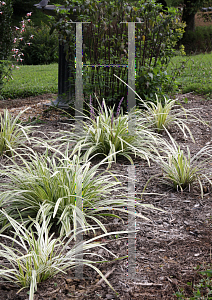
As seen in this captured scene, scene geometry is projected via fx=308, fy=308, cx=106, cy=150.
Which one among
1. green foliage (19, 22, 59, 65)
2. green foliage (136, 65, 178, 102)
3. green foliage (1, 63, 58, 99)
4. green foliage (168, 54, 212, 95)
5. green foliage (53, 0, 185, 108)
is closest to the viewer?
green foliage (53, 0, 185, 108)

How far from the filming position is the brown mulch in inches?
60.8

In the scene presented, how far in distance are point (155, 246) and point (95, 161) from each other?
4.59 feet

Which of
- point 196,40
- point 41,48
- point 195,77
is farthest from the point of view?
point 196,40

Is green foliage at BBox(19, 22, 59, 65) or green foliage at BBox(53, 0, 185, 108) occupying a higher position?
green foliage at BBox(19, 22, 59, 65)

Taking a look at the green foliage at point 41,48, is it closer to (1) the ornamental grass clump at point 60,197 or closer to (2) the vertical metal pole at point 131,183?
(2) the vertical metal pole at point 131,183

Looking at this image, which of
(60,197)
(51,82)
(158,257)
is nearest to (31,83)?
(51,82)

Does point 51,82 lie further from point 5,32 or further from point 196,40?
point 196,40

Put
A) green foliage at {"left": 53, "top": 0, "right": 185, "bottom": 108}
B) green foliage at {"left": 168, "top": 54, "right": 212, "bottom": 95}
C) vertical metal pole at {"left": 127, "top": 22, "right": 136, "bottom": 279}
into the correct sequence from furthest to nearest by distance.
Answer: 1. green foliage at {"left": 168, "top": 54, "right": 212, "bottom": 95}
2. green foliage at {"left": 53, "top": 0, "right": 185, "bottom": 108}
3. vertical metal pole at {"left": 127, "top": 22, "right": 136, "bottom": 279}

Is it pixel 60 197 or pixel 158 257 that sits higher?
pixel 60 197

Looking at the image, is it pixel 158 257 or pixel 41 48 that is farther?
pixel 41 48

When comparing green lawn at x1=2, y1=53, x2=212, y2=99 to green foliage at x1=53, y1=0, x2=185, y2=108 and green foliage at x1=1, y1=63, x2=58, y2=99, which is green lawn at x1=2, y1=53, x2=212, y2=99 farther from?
green foliage at x1=53, y1=0, x2=185, y2=108

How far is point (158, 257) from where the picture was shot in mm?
1808

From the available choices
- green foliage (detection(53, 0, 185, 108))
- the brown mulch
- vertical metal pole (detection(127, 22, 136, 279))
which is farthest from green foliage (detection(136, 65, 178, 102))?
the brown mulch

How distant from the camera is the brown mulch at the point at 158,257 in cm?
154
